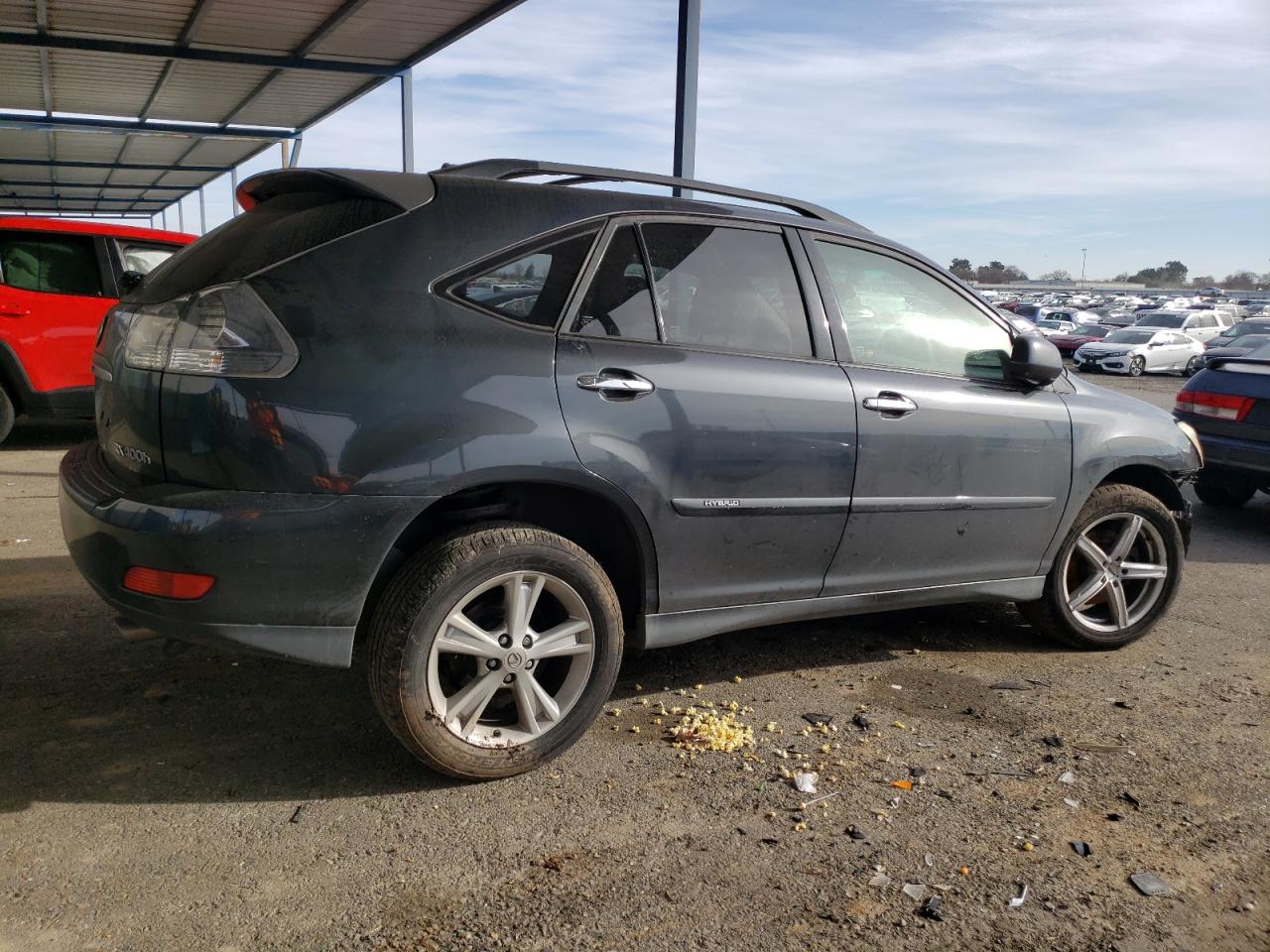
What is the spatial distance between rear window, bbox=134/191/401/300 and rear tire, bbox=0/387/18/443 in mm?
5968

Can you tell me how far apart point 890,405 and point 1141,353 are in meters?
28.4

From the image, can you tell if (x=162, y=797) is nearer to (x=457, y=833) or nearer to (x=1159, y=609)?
(x=457, y=833)

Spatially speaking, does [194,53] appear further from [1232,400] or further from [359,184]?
[1232,400]

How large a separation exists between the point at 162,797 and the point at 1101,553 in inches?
147

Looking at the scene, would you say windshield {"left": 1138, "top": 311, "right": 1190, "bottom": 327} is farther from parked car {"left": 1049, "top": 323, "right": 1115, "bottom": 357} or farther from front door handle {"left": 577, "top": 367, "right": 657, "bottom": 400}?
front door handle {"left": 577, "top": 367, "right": 657, "bottom": 400}

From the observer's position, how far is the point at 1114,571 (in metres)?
4.51

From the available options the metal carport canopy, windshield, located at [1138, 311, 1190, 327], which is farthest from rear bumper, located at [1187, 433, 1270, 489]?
windshield, located at [1138, 311, 1190, 327]

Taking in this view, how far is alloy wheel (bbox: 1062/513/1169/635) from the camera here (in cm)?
446

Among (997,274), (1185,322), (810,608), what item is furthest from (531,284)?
(997,274)

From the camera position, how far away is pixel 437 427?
2.86 metres

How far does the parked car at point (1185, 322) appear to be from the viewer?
3241 centimetres

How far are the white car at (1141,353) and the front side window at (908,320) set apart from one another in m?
27.5

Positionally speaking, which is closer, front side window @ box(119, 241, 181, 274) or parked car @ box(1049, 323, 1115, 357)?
front side window @ box(119, 241, 181, 274)

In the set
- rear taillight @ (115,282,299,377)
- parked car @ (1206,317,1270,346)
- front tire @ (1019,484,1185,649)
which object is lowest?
front tire @ (1019,484,1185,649)
